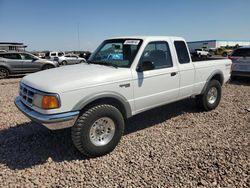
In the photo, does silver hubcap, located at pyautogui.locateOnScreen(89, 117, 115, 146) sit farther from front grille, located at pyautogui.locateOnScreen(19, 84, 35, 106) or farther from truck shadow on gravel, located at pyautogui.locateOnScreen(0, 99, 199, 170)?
front grille, located at pyautogui.locateOnScreen(19, 84, 35, 106)

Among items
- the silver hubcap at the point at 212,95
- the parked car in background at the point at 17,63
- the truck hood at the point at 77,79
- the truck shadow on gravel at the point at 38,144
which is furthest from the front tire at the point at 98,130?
the parked car in background at the point at 17,63

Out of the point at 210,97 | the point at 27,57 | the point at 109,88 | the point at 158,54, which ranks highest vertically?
the point at 27,57

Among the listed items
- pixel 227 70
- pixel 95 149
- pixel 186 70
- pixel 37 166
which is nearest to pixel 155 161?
pixel 95 149

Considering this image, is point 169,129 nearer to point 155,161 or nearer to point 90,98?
point 155,161

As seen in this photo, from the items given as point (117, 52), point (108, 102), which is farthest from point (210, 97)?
point (108, 102)

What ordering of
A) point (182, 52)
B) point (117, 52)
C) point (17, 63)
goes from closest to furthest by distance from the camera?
1. point (117, 52)
2. point (182, 52)
3. point (17, 63)

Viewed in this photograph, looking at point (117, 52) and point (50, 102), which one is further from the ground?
point (117, 52)

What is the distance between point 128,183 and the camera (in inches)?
113

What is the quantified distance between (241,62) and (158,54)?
686 cm

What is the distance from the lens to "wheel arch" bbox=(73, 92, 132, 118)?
Result: 3.19 metres

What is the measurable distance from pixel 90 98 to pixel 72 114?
0.35 meters

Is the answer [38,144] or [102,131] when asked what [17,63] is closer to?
[38,144]

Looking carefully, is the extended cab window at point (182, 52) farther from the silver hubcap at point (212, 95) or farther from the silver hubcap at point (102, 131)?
the silver hubcap at point (102, 131)

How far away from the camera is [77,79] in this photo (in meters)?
3.24
